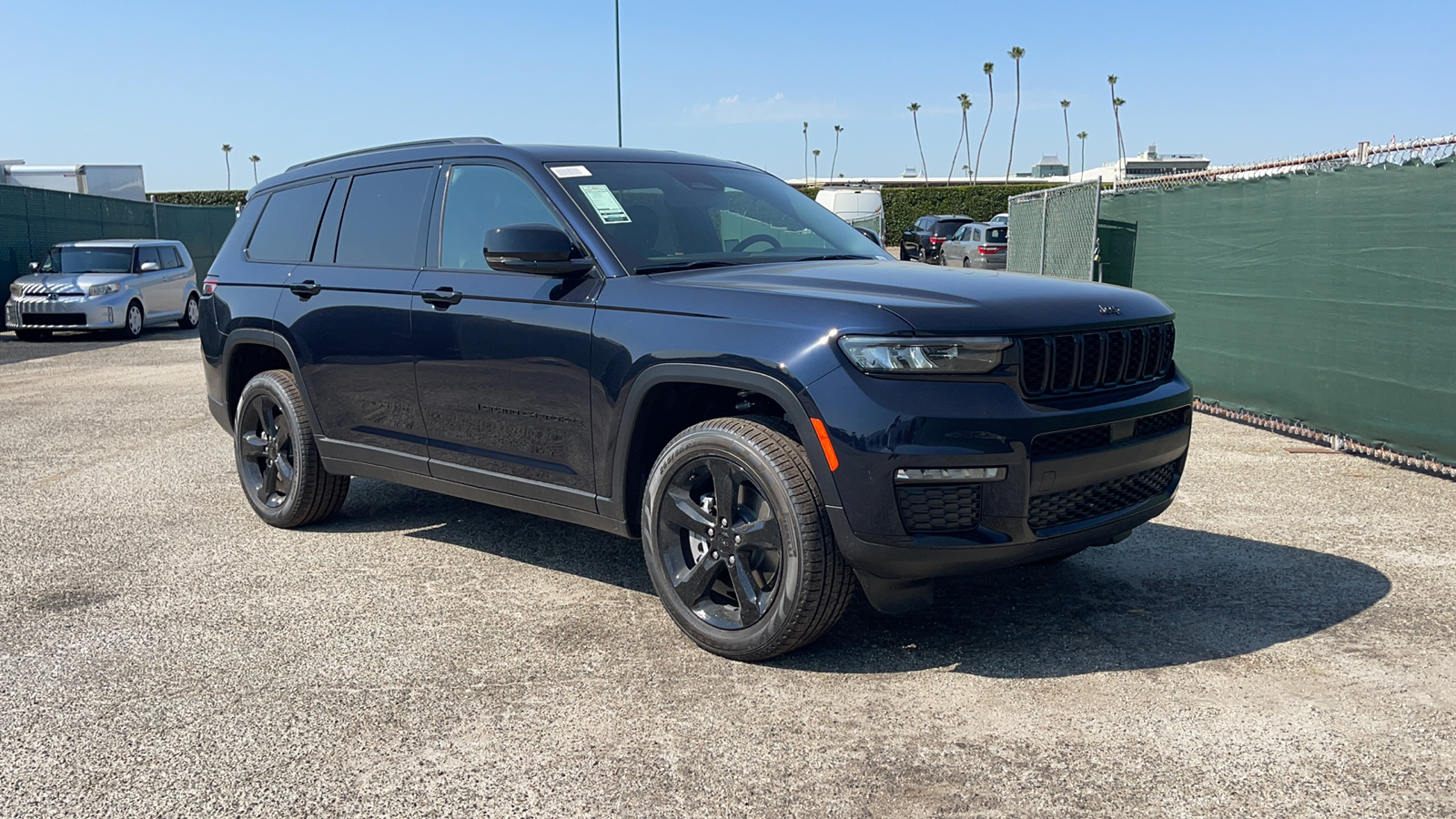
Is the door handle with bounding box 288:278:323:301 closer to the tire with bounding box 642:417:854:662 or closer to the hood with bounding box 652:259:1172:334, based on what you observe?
the hood with bounding box 652:259:1172:334

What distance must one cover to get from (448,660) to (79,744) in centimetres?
116

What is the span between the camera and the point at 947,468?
147 inches

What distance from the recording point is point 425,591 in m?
5.11

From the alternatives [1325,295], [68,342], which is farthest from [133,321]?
[1325,295]

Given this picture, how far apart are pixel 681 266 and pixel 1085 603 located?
2.06 m

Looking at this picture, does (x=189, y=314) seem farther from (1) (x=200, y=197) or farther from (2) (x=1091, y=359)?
(1) (x=200, y=197)

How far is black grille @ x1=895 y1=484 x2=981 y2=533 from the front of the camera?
3.73 meters

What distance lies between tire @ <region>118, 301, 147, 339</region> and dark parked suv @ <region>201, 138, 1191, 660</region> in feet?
49.0

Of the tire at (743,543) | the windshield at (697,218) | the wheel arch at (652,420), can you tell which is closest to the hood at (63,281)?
the windshield at (697,218)

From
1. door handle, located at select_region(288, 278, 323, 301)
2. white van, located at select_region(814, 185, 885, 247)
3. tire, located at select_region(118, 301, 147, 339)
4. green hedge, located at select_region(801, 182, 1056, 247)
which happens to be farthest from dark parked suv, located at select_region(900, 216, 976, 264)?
door handle, located at select_region(288, 278, 323, 301)

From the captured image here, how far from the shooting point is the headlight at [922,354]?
147 inches

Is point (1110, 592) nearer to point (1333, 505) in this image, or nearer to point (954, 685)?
point (954, 685)

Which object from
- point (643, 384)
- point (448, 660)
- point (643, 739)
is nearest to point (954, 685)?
point (643, 739)

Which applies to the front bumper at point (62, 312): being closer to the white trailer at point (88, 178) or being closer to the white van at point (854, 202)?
the white trailer at point (88, 178)
